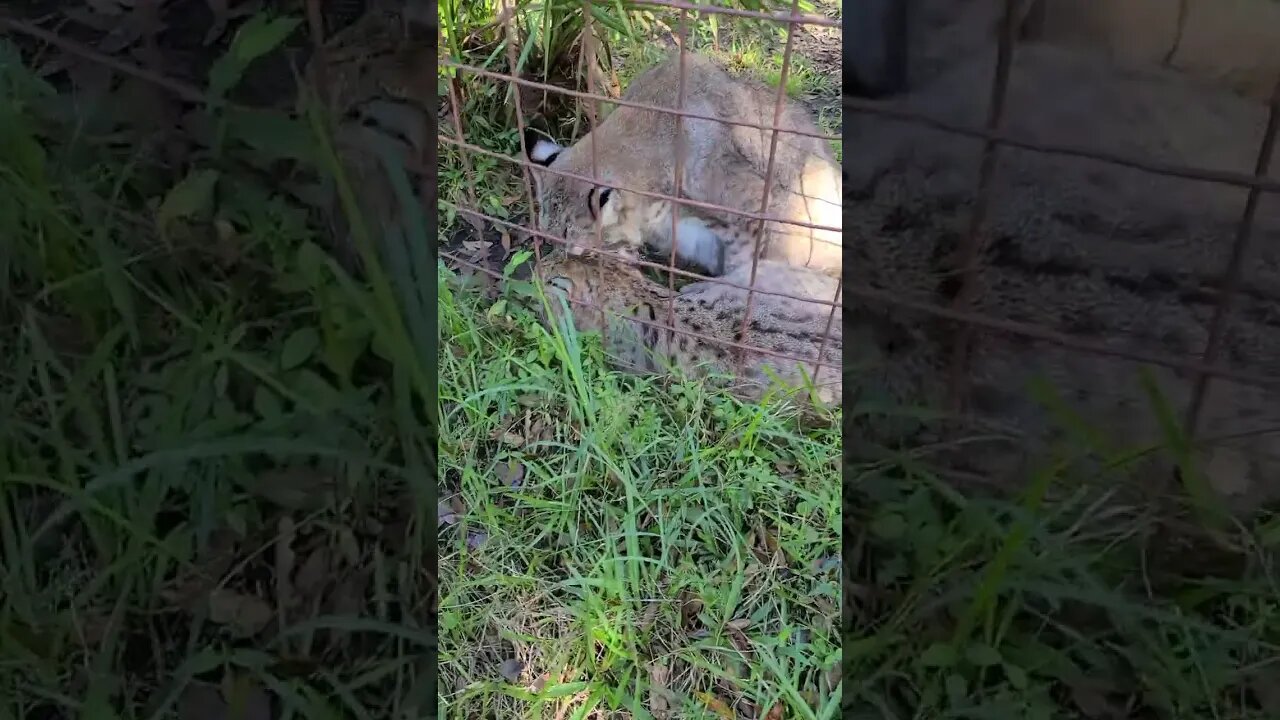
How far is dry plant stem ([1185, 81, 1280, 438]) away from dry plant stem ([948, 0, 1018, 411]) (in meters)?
0.17

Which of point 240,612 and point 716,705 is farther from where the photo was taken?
point 716,705

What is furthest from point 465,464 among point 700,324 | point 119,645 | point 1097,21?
point 1097,21

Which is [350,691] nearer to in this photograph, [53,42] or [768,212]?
[53,42]

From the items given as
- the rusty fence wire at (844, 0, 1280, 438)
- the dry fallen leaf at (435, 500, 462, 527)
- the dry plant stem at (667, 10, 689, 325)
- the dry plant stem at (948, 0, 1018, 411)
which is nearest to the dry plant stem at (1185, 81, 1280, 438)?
the rusty fence wire at (844, 0, 1280, 438)

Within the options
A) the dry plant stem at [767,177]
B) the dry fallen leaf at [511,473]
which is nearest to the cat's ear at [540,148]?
the dry plant stem at [767,177]

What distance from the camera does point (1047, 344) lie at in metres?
0.76

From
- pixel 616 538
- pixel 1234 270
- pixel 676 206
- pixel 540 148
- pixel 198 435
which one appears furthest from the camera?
pixel 540 148

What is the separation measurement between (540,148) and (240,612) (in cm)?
92

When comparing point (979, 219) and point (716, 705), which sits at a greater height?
point (979, 219)

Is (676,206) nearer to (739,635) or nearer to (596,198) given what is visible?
(596,198)

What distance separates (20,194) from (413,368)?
0.37 m

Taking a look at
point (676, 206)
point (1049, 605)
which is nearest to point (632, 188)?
point (676, 206)

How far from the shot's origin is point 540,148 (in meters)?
1.56

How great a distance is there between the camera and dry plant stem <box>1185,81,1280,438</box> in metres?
0.71
